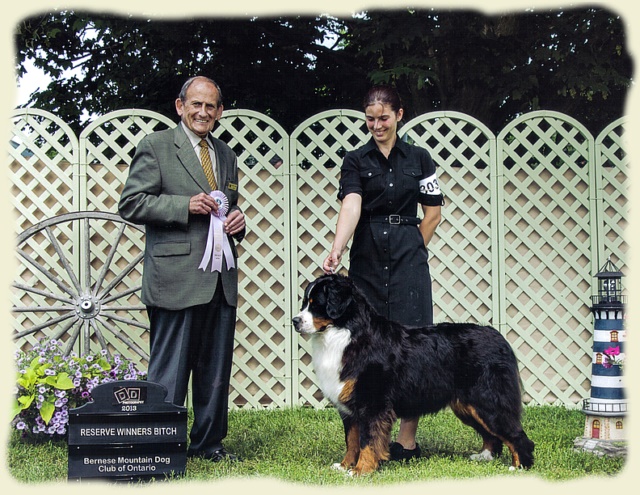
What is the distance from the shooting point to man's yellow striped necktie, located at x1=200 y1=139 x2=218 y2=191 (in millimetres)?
3809

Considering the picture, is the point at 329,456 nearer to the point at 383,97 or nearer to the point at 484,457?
the point at 484,457

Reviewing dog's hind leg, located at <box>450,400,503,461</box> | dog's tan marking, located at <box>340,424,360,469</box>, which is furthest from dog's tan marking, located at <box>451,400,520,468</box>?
dog's tan marking, located at <box>340,424,360,469</box>

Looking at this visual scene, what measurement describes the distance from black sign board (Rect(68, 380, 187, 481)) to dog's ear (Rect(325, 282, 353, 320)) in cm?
85

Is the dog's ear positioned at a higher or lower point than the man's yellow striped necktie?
lower

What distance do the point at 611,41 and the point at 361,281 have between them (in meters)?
4.76

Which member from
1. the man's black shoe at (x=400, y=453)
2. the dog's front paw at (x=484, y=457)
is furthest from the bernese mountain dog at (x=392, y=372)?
the man's black shoe at (x=400, y=453)

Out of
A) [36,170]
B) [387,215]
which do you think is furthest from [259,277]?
[387,215]

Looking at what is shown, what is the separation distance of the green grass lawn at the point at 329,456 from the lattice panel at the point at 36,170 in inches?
68.9

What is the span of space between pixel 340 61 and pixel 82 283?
167 inches

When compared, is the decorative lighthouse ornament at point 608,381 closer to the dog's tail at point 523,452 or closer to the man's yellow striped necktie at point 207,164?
the dog's tail at point 523,452

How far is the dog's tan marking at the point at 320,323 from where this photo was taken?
336cm

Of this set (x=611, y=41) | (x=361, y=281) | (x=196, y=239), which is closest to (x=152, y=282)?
(x=196, y=239)

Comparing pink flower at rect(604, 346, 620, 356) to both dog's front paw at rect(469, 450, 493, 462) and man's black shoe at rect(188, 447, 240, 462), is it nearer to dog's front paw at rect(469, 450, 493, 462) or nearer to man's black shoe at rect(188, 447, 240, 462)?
dog's front paw at rect(469, 450, 493, 462)

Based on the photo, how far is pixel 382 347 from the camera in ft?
11.4
